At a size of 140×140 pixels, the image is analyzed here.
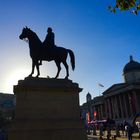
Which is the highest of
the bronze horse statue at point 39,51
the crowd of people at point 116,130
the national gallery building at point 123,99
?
the national gallery building at point 123,99

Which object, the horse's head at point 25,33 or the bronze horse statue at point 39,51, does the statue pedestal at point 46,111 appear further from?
the horse's head at point 25,33

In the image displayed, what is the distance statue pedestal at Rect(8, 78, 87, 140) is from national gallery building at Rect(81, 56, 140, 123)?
70643 mm

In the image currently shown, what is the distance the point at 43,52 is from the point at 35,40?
0.86 metres

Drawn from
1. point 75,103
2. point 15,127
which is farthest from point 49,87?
point 15,127

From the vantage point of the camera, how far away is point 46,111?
14219 millimetres

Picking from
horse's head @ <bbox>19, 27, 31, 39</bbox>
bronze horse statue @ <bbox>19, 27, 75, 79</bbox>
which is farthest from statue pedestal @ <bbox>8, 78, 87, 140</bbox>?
horse's head @ <bbox>19, 27, 31, 39</bbox>

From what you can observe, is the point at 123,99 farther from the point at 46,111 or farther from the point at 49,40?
the point at 46,111

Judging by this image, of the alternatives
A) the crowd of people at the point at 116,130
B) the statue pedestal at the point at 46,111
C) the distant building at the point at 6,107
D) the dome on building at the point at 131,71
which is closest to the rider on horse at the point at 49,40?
the statue pedestal at the point at 46,111

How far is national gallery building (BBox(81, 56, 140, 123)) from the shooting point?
91250 millimetres

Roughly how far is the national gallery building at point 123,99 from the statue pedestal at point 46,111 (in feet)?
232

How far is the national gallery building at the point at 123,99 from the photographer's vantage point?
91.2 metres

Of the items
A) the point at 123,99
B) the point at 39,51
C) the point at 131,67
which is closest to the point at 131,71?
the point at 131,67

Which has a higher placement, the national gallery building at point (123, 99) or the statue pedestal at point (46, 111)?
the national gallery building at point (123, 99)

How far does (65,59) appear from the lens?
16.6 meters
